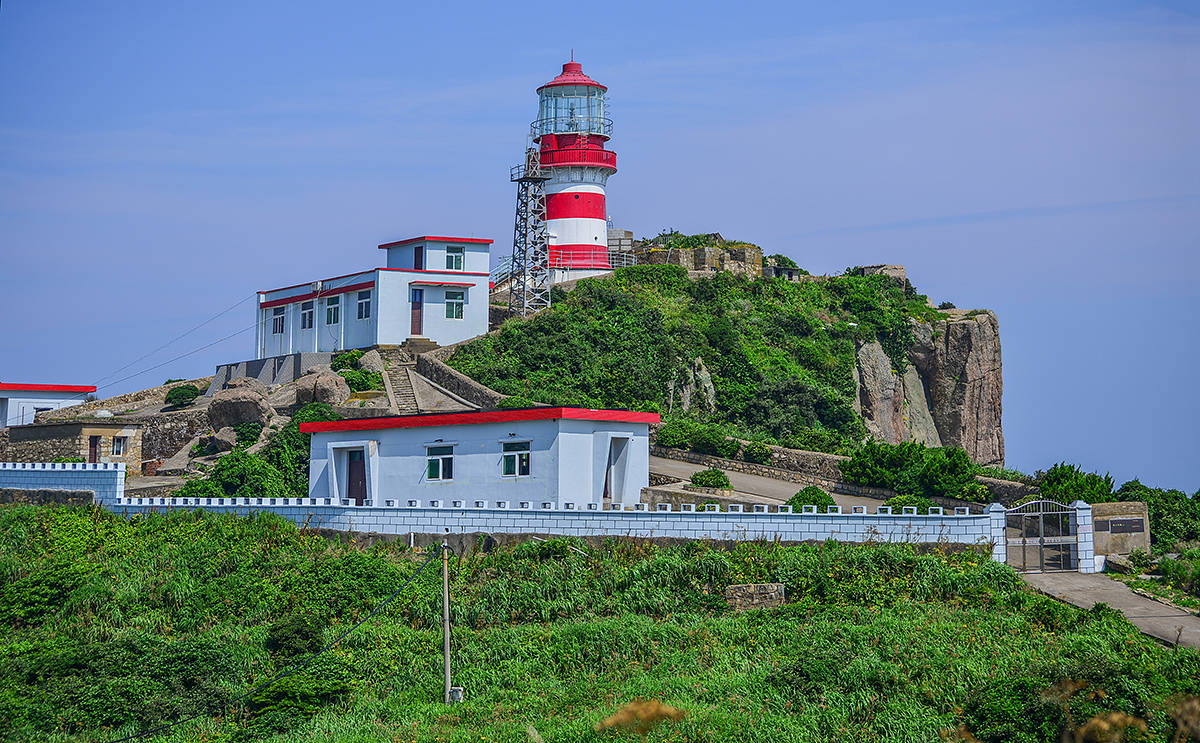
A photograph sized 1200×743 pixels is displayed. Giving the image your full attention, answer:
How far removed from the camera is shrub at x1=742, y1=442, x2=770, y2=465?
38.4m

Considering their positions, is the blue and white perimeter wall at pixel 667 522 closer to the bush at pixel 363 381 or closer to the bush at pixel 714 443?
the bush at pixel 714 443

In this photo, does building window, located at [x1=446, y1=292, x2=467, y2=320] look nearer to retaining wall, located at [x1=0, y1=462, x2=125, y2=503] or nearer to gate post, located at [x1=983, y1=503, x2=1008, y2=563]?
retaining wall, located at [x1=0, y1=462, x2=125, y2=503]

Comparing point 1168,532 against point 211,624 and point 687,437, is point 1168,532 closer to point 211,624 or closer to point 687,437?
point 687,437

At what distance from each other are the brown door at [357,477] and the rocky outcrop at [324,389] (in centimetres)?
906

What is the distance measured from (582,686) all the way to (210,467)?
22.1m

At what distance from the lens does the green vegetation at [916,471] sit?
3294 centimetres

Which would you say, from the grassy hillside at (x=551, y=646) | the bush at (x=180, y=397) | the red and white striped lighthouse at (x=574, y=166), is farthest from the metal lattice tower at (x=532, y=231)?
the grassy hillside at (x=551, y=646)

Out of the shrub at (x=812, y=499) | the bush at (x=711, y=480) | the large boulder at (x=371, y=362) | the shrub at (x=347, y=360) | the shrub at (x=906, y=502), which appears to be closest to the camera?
the shrub at (x=812, y=499)

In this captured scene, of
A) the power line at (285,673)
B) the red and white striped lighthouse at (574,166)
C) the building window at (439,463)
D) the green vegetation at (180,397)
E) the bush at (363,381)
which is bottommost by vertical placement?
the power line at (285,673)

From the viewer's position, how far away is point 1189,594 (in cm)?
2395

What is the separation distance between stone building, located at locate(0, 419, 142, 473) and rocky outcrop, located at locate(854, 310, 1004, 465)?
101ft

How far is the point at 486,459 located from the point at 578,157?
1054 inches

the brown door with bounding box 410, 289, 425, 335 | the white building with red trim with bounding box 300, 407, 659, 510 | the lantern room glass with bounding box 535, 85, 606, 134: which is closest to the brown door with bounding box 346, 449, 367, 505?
the white building with red trim with bounding box 300, 407, 659, 510

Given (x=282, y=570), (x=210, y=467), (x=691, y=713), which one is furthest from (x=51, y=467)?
(x=691, y=713)
